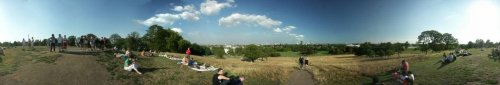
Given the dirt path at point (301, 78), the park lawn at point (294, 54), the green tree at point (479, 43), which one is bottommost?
the dirt path at point (301, 78)

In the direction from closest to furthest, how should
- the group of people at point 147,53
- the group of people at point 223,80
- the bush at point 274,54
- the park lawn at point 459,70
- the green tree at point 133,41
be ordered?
the park lawn at point 459,70
the group of people at point 223,80
the green tree at point 133,41
the bush at point 274,54
the group of people at point 147,53

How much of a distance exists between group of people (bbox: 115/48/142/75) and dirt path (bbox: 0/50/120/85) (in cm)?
109

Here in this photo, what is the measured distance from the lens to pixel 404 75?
17938mm

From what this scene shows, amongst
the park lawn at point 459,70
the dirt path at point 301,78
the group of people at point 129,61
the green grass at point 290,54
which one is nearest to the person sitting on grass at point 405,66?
the park lawn at point 459,70

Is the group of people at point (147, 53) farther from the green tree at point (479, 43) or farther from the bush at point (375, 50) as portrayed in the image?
the green tree at point (479, 43)

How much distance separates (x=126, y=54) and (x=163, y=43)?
1.86 metres

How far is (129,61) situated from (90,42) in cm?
374

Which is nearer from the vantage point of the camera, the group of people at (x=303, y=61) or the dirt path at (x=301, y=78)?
the dirt path at (x=301, y=78)

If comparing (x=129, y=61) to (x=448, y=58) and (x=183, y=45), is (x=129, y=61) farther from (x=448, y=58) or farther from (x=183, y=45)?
(x=448, y=58)

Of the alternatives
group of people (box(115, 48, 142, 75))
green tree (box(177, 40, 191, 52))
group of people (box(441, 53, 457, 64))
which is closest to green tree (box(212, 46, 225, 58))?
green tree (box(177, 40, 191, 52))

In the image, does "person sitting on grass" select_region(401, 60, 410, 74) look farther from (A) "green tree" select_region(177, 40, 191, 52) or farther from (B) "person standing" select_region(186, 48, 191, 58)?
(B) "person standing" select_region(186, 48, 191, 58)

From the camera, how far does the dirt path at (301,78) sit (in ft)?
70.8

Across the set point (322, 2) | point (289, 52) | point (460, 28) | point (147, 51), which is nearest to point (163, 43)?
point (147, 51)

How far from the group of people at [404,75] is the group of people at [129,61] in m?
11.0
